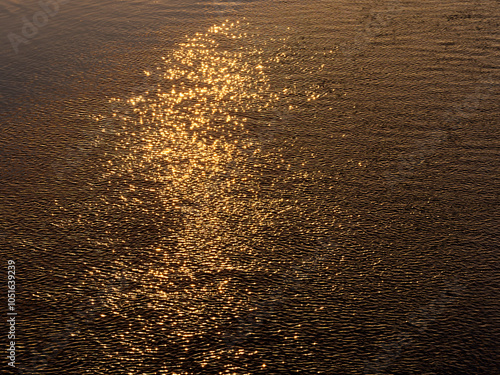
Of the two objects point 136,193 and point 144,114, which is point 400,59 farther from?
point 136,193

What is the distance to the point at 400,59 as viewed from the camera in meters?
2.87

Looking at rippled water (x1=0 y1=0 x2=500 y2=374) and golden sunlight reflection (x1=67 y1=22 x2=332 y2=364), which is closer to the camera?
rippled water (x1=0 y1=0 x2=500 y2=374)

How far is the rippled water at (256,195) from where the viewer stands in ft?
4.85

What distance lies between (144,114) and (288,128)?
0.60m

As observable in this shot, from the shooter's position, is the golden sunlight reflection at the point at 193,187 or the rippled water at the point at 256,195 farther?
the golden sunlight reflection at the point at 193,187

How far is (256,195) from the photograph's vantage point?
200 centimetres

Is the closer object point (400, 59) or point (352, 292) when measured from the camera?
point (352, 292)

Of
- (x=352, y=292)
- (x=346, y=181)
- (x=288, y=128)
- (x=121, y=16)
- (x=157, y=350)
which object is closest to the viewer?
(x=157, y=350)

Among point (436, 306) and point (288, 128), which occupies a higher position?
point (288, 128)

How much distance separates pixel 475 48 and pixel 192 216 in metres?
1.80

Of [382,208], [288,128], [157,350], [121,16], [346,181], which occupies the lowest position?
[157,350]

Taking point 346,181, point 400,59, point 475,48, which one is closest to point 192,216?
point 346,181

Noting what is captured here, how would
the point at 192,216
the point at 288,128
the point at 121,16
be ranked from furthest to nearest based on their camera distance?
1. the point at 121,16
2. the point at 288,128
3. the point at 192,216

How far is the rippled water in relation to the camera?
58.2 inches
